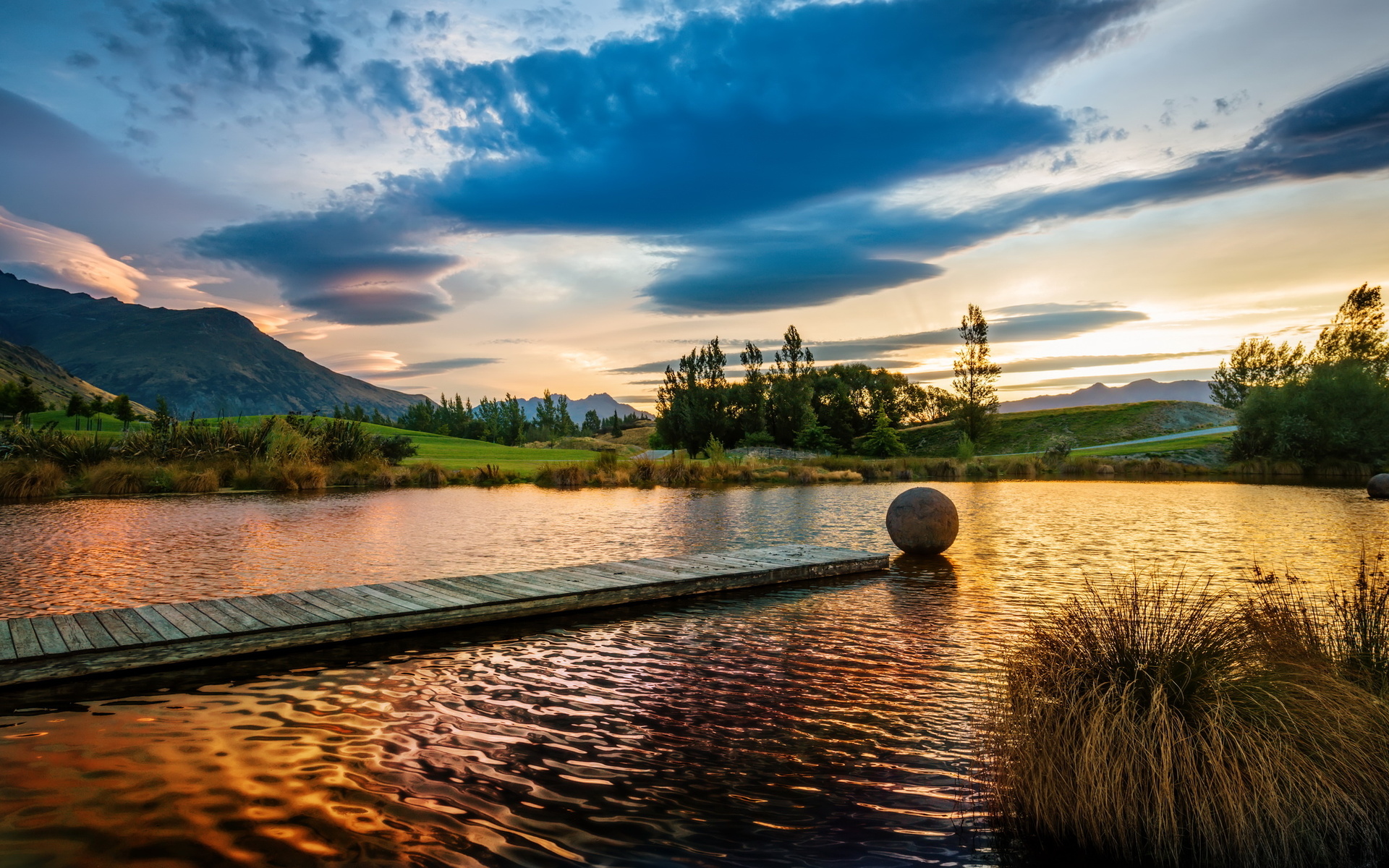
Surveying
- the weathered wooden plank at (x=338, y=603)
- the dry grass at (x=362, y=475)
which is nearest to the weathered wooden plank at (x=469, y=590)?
the weathered wooden plank at (x=338, y=603)

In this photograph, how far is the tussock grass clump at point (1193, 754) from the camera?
371cm

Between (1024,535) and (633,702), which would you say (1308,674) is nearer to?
(633,702)

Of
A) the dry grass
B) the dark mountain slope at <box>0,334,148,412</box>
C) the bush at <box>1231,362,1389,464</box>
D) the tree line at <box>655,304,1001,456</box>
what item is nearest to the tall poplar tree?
the tree line at <box>655,304,1001,456</box>

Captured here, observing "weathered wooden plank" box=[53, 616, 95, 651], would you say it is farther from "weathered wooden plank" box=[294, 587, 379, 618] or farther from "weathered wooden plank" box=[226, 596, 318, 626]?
"weathered wooden plank" box=[294, 587, 379, 618]

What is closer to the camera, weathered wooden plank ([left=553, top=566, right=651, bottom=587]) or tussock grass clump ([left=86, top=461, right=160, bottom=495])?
weathered wooden plank ([left=553, top=566, right=651, bottom=587])

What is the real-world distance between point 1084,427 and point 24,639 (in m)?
85.6

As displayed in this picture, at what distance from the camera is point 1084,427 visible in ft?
257

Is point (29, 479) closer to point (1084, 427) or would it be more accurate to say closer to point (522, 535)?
point (522, 535)

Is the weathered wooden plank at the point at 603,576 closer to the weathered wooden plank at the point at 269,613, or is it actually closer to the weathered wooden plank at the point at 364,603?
the weathered wooden plank at the point at 364,603

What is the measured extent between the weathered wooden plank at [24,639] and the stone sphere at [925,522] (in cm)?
1303

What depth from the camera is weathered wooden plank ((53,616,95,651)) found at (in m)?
7.06

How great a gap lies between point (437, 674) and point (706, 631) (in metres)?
3.23

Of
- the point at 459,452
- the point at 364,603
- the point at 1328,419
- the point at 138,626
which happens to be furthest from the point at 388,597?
the point at 1328,419

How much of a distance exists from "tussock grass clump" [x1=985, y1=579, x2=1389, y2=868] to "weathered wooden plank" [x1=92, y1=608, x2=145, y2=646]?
25.8ft
